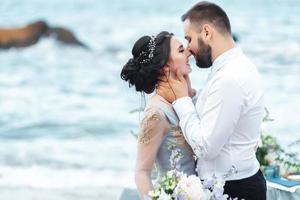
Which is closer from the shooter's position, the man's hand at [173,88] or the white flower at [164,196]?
the white flower at [164,196]

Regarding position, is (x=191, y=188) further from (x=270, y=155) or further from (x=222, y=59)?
(x=270, y=155)

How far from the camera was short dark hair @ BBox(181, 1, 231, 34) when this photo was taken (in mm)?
2299

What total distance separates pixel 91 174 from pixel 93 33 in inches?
233

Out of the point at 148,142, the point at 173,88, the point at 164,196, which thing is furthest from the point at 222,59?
the point at 164,196

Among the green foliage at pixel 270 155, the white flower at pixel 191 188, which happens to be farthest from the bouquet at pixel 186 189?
the green foliage at pixel 270 155

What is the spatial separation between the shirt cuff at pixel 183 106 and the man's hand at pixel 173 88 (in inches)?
0.9

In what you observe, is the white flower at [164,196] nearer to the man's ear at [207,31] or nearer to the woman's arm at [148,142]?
the woman's arm at [148,142]

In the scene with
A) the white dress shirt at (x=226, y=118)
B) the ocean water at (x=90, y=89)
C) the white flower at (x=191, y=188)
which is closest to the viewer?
the white flower at (x=191, y=188)

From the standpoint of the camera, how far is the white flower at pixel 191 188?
6.80 feet

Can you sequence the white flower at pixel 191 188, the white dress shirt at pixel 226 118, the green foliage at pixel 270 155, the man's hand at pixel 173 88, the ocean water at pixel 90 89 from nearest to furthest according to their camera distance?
the white flower at pixel 191 188, the white dress shirt at pixel 226 118, the man's hand at pixel 173 88, the green foliage at pixel 270 155, the ocean water at pixel 90 89

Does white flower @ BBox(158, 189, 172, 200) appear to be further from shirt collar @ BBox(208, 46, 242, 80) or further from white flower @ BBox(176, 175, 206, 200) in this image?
Result: shirt collar @ BBox(208, 46, 242, 80)

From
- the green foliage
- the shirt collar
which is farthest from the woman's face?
the green foliage

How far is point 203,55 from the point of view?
7.66 ft

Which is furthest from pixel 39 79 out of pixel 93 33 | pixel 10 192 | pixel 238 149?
pixel 238 149
